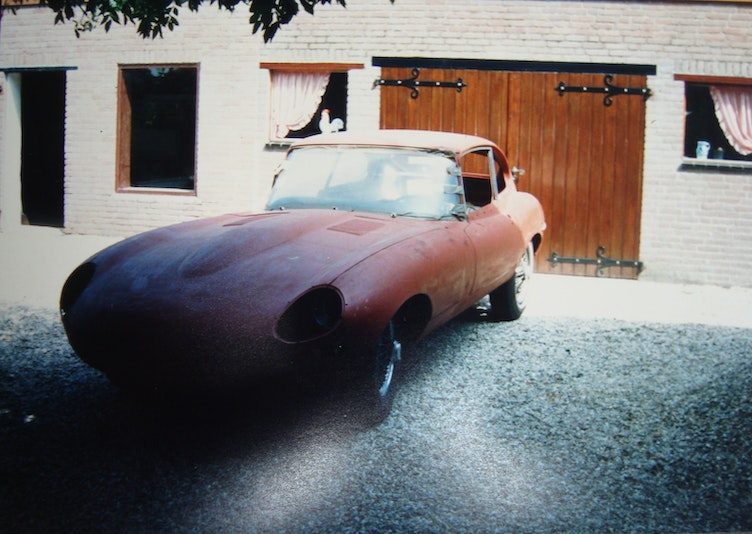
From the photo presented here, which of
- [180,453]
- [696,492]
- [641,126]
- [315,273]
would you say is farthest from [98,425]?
[641,126]

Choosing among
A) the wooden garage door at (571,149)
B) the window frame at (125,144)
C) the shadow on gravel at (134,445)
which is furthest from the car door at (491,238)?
the window frame at (125,144)

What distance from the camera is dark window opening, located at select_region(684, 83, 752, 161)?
8539mm

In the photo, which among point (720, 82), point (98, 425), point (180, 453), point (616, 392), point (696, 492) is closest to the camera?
point (696, 492)

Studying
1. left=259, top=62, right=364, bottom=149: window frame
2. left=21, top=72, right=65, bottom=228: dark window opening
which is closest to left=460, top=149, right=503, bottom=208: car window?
left=259, top=62, right=364, bottom=149: window frame

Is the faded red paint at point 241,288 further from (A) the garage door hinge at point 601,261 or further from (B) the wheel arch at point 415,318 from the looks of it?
(A) the garage door hinge at point 601,261

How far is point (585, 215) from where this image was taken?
8594mm

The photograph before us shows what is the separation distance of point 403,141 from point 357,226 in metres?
1.10

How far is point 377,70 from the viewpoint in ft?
29.5

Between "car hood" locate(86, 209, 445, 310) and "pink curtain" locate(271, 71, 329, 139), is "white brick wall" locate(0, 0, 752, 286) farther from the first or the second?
"car hood" locate(86, 209, 445, 310)

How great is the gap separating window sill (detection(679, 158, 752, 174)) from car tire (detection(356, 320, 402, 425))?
20.3ft

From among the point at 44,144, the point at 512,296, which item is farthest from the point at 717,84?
the point at 44,144

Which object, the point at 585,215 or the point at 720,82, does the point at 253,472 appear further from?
the point at 720,82

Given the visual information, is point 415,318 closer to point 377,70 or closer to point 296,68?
point 377,70

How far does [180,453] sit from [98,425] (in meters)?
0.56
